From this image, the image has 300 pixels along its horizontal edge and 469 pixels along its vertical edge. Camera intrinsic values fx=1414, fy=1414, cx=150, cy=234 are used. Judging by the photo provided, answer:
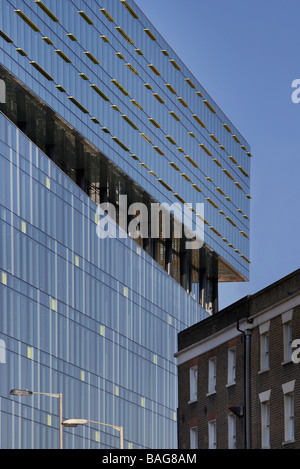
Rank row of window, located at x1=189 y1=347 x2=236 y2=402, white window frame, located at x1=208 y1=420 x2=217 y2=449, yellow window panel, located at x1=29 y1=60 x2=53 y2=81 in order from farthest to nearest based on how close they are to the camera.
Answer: yellow window panel, located at x1=29 y1=60 x2=53 y2=81 → white window frame, located at x1=208 y1=420 x2=217 y2=449 → row of window, located at x1=189 y1=347 x2=236 y2=402

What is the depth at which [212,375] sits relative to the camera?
75.8 metres

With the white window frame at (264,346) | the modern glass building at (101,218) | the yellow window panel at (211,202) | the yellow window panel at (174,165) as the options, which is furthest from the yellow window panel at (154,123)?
the white window frame at (264,346)

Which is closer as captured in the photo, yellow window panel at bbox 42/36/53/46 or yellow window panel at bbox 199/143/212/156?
yellow window panel at bbox 42/36/53/46

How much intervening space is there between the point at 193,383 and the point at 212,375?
2.88 m

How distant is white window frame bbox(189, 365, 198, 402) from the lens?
78.0 meters

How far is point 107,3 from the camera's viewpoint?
4968 inches

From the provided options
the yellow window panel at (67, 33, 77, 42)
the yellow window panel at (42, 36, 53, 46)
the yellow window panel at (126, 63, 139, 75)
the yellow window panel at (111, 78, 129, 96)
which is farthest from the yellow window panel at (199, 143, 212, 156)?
the yellow window panel at (42, 36, 53, 46)

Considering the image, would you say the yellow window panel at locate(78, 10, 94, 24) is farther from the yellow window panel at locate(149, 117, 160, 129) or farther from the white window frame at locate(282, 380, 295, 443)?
the white window frame at locate(282, 380, 295, 443)

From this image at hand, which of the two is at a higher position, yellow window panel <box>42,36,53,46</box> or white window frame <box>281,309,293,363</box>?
yellow window panel <box>42,36,53,46</box>

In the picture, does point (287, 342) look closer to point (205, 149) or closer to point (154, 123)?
point (154, 123)

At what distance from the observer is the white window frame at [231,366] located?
72812 millimetres

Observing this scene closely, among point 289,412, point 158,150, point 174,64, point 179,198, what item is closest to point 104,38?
point 158,150

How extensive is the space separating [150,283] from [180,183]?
1199 cm
